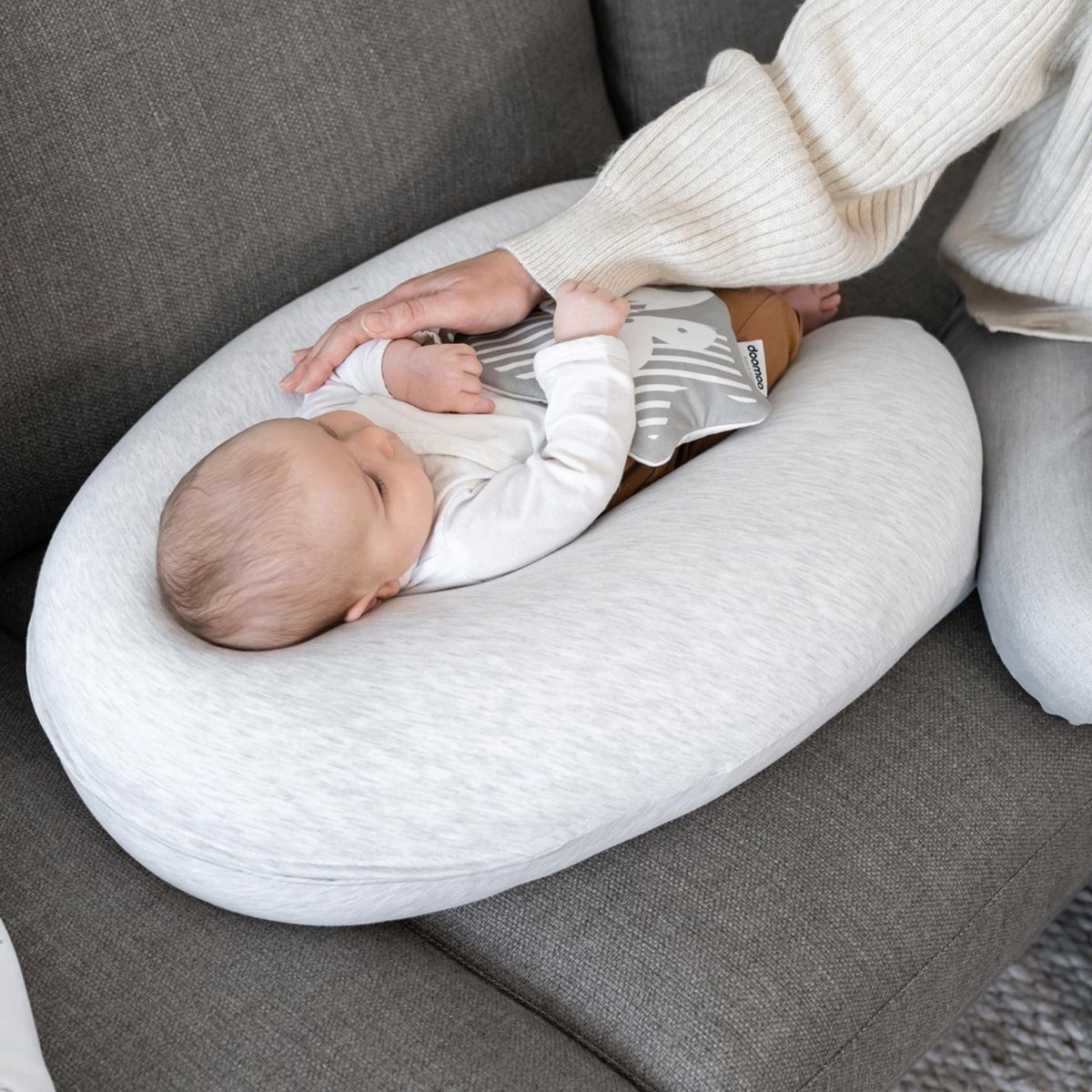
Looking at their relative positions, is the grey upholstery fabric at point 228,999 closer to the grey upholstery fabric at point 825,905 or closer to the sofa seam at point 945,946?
the grey upholstery fabric at point 825,905

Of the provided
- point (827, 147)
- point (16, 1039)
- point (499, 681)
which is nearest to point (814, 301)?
point (827, 147)

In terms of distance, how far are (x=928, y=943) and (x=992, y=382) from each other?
61cm

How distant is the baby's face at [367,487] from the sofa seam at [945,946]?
521 mm

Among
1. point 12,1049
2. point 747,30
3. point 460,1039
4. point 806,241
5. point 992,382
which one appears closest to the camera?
point 12,1049

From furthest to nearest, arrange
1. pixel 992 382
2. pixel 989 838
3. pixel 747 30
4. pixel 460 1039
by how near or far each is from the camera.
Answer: pixel 747 30
pixel 992 382
pixel 989 838
pixel 460 1039

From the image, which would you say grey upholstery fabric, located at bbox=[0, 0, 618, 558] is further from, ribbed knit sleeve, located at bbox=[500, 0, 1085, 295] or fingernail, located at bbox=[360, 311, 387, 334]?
ribbed knit sleeve, located at bbox=[500, 0, 1085, 295]

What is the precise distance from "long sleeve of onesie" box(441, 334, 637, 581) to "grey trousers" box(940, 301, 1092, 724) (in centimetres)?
38

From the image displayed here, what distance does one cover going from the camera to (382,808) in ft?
2.56

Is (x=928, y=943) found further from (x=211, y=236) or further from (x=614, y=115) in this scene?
(x=614, y=115)

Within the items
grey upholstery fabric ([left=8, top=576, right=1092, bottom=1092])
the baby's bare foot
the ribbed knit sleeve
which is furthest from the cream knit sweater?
grey upholstery fabric ([left=8, top=576, right=1092, bottom=1092])

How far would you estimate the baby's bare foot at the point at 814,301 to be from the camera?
4.19ft

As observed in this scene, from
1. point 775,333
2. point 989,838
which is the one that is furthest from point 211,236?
point 989,838

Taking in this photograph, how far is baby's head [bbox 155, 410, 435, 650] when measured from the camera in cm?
87

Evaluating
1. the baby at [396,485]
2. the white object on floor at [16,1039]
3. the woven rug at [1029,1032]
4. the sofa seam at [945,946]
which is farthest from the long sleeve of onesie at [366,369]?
the woven rug at [1029,1032]
